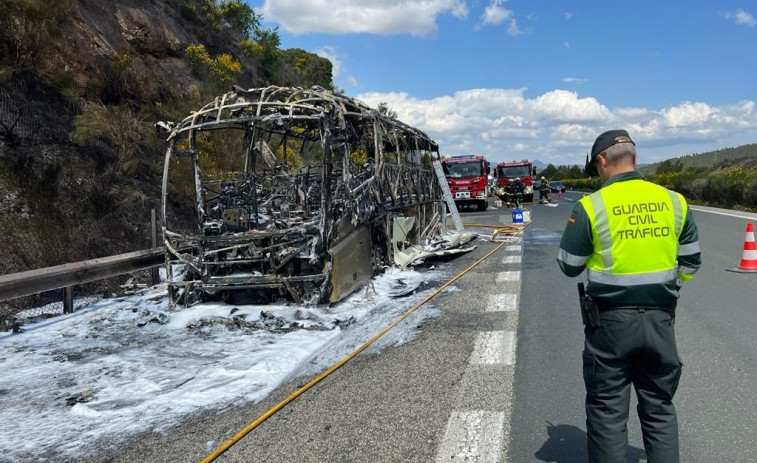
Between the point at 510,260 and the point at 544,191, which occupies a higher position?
the point at 544,191

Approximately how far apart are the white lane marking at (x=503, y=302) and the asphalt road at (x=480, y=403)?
127 millimetres

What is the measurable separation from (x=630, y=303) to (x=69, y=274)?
6.80 meters

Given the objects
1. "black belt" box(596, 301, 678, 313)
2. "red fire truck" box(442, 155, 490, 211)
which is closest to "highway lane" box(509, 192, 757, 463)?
"black belt" box(596, 301, 678, 313)

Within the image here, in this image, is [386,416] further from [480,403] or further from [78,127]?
[78,127]

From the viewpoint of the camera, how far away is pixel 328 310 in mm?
7234

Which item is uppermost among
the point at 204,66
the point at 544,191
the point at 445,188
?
the point at 204,66

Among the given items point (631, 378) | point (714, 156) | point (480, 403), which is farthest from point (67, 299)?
point (714, 156)

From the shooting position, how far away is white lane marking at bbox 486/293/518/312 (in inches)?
281

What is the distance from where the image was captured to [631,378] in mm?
2762

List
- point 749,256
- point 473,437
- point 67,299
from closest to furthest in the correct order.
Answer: point 473,437 → point 67,299 → point 749,256

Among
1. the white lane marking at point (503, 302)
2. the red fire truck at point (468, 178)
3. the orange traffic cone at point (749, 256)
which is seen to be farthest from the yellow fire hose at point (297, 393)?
the red fire truck at point (468, 178)

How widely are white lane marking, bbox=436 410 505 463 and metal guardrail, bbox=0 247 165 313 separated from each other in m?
5.23

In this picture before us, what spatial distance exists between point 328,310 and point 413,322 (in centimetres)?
124

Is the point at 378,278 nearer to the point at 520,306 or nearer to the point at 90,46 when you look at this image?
the point at 520,306
